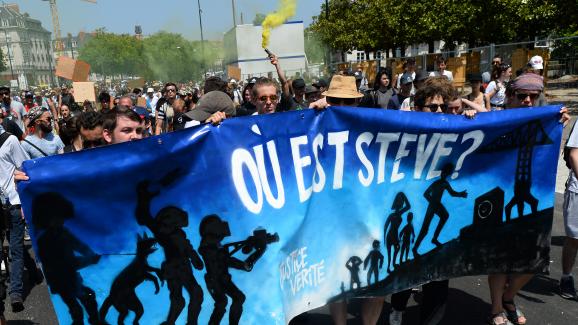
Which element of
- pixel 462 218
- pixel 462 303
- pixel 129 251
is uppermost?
pixel 129 251

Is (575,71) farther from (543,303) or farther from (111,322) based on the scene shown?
(111,322)

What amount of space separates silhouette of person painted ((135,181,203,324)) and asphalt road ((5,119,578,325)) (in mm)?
1549

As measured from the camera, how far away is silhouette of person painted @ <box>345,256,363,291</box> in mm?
3176

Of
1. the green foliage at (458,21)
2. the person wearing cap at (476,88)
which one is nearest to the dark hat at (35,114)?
the person wearing cap at (476,88)

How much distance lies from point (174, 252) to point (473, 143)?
2.06 metres

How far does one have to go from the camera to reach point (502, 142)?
3.50m

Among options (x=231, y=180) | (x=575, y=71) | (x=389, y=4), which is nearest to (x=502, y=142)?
(x=231, y=180)

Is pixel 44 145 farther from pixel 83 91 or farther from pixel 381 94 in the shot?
pixel 83 91

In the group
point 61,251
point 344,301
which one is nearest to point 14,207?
point 61,251

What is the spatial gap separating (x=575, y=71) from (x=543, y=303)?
65.4 feet

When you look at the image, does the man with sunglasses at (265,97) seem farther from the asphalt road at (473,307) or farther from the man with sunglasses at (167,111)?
the man with sunglasses at (167,111)

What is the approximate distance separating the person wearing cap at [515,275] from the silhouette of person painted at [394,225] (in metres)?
0.83

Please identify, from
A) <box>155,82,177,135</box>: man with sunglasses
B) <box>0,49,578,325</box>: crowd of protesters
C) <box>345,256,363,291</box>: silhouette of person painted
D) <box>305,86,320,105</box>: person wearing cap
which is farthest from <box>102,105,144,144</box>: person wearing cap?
<box>155,82,177,135</box>: man with sunglasses

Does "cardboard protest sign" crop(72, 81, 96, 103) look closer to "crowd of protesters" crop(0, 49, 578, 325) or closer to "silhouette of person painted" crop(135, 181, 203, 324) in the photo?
"crowd of protesters" crop(0, 49, 578, 325)
